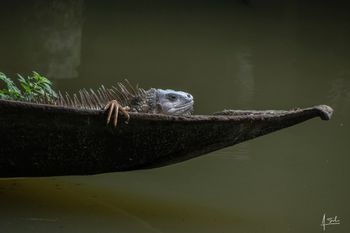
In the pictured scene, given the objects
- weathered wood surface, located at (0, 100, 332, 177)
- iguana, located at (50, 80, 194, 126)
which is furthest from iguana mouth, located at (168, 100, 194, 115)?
weathered wood surface, located at (0, 100, 332, 177)

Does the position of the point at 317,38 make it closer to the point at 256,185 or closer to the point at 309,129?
the point at 309,129

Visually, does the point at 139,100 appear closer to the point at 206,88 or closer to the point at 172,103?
the point at 172,103

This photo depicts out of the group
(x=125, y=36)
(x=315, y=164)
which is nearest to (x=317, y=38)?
(x=125, y=36)

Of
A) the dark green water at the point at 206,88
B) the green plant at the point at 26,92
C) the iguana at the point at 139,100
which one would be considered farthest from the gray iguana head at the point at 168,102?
the green plant at the point at 26,92

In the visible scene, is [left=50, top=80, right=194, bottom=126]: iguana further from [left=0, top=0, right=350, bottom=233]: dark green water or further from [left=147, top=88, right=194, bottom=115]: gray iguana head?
[left=0, top=0, right=350, bottom=233]: dark green water

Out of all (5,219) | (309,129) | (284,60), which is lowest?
(5,219)

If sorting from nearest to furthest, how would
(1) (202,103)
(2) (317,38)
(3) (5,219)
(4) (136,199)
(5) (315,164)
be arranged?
(3) (5,219), (4) (136,199), (5) (315,164), (1) (202,103), (2) (317,38)

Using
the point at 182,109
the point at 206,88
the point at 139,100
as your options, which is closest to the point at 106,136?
the point at 139,100
